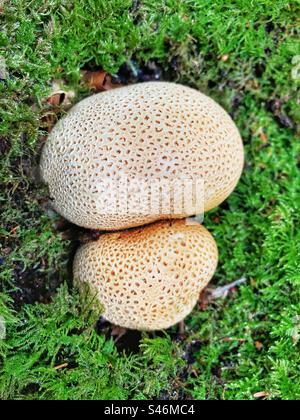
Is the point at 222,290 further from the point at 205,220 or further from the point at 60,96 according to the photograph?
the point at 60,96

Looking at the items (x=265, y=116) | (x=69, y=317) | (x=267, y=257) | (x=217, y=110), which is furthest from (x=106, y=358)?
(x=265, y=116)

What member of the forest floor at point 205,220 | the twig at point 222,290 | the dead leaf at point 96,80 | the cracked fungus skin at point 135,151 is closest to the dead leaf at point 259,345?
the forest floor at point 205,220

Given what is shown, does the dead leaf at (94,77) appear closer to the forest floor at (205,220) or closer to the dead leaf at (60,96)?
the forest floor at (205,220)

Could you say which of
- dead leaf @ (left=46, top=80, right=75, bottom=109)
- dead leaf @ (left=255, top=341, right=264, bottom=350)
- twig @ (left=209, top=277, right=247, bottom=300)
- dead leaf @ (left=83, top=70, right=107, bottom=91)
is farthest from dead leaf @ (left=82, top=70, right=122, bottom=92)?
dead leaf @ (left=255, top=341, right=264, bottom=350)

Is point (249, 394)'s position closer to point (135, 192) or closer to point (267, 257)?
point (267, 257)

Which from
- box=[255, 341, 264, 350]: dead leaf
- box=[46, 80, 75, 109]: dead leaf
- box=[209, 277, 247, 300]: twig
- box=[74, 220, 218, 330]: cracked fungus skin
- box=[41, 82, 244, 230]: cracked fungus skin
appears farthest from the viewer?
box=[209, 277, 247, 300]: twig

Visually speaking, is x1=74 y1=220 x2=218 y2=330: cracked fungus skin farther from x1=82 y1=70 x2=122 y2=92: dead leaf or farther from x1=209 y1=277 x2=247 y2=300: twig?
x1=82 y1=70 x2=122 y2=92: dead leaf
